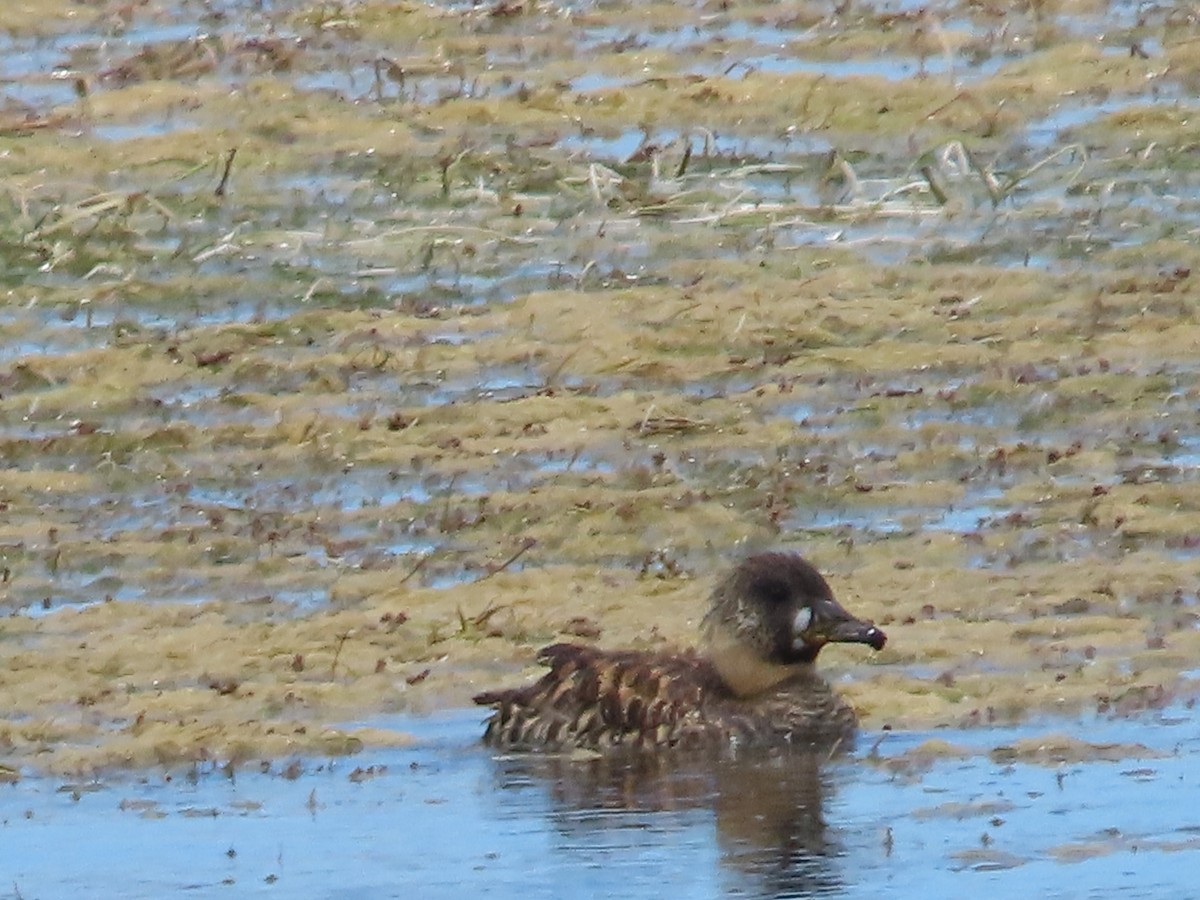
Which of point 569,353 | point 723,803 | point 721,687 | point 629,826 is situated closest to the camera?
point 629,826

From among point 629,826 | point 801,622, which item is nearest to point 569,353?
point 801,622

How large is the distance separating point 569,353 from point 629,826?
5.75 m

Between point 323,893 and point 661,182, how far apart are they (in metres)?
9.75

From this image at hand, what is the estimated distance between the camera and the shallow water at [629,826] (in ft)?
30.9

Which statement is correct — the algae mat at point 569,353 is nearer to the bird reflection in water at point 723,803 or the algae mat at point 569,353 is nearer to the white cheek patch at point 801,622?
the white cheek patch at point 801,622

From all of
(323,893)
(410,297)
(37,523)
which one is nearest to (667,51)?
(410,297)

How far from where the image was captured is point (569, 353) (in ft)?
51.4

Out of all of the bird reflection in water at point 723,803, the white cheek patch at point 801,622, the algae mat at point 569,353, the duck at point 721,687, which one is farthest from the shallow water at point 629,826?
the white cheek patch at point 801,622

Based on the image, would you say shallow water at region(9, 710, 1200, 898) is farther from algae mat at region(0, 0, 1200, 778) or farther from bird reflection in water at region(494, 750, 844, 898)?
algae mat at region(0, 0, 1200, 778)

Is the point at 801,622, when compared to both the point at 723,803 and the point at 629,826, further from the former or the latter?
the point at 629,826

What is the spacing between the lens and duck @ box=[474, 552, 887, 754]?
36.4 ft

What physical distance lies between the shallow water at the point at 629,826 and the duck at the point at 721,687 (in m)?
0.12

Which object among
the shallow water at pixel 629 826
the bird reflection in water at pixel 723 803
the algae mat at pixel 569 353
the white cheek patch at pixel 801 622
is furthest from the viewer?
the algae mat at pixel 569 353

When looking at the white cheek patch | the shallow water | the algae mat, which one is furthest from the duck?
the algae mat
